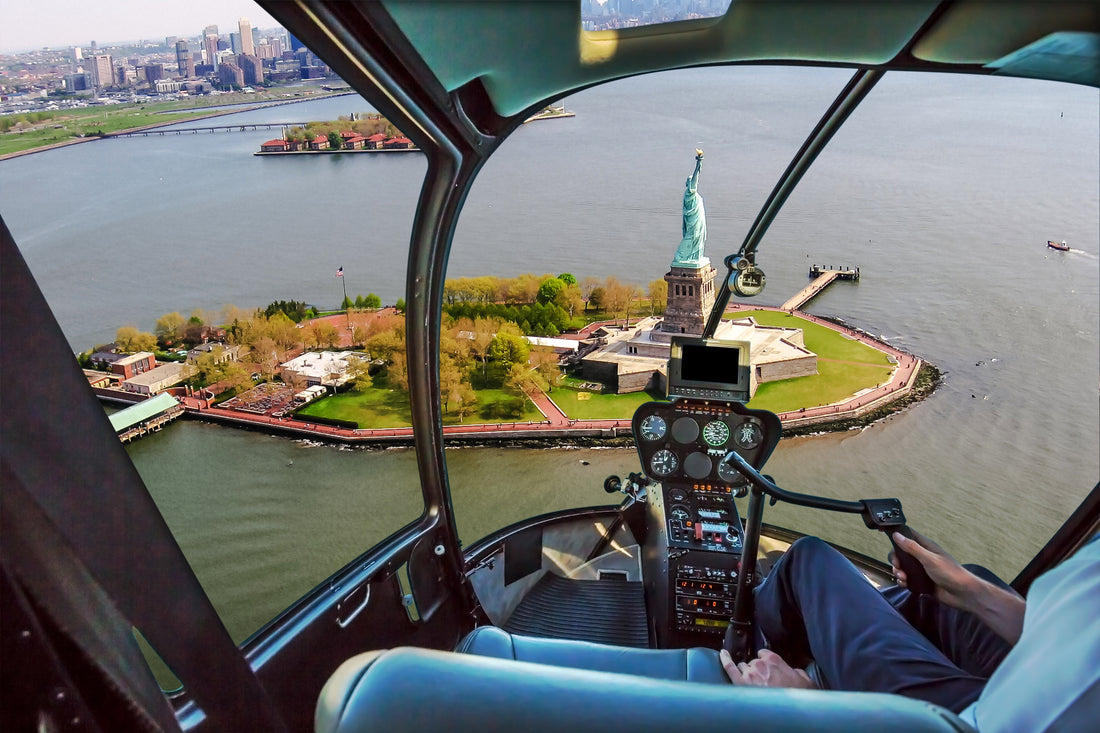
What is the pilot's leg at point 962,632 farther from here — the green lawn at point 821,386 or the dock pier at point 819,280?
the dock pier at point 819,280

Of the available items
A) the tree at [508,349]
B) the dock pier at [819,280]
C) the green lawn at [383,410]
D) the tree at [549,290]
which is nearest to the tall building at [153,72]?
the green lawn at [383,410]

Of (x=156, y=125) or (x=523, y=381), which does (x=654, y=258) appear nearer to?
(x=523, y=381)

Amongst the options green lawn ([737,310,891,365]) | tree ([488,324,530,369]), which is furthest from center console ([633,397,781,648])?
green lawn ([737,310,891,365])

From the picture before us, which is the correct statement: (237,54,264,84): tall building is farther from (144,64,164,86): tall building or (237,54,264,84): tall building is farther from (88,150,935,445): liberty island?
(88,150,935,445): liberty island

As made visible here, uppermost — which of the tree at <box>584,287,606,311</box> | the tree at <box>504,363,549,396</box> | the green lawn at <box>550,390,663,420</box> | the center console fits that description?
the center console

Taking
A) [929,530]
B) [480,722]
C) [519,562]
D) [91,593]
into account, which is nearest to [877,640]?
[480,722]

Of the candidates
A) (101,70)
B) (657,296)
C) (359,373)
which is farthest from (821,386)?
(101,70)

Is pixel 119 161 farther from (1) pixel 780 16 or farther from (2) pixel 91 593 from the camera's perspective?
(2) pixel 91 593
